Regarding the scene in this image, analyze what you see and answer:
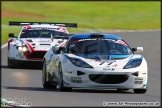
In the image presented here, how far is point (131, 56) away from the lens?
41.6ft

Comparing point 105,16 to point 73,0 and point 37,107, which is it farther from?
point 37,107

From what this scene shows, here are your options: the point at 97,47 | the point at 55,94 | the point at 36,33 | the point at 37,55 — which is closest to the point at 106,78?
the point at 55,94

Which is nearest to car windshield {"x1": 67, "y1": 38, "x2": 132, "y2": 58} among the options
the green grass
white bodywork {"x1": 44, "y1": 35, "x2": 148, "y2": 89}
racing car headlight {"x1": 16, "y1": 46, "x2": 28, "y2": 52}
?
white bodywork {"x1": 44, "y1": 35, "x2": 148, "y2": 89}

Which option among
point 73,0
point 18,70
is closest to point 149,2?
point 73,0

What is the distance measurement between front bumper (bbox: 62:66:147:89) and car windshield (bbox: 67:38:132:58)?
68 cm

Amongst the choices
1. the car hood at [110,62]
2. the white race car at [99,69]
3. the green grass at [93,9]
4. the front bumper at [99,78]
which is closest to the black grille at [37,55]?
the white race car at [99,69]

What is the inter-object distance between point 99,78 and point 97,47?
46.1 inches

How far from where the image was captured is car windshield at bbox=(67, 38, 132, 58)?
42.3ft

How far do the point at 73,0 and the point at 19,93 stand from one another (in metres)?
95.9

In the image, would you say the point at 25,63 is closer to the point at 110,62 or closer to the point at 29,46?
the point at 29,46

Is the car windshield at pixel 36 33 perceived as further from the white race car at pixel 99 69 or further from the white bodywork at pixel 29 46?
the white race car at pixel 99 69

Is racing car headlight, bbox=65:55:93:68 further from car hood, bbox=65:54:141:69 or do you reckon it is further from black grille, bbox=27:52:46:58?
black grille, bbox=27:52:46:58

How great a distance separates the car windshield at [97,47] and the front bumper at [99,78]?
2.22 ft

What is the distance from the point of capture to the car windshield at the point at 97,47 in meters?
12.9
